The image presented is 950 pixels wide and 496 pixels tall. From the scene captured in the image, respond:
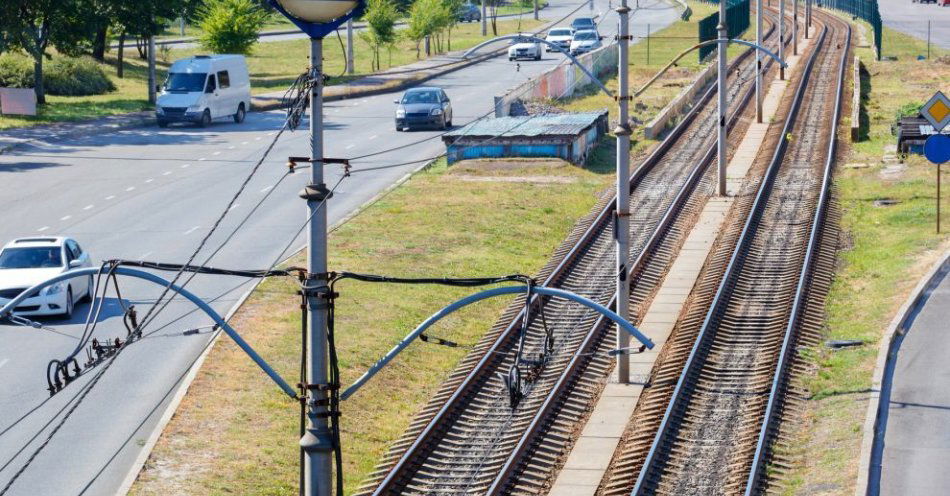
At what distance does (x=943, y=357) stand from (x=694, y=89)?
3988 cm

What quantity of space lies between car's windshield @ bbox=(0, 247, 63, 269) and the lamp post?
15706mm

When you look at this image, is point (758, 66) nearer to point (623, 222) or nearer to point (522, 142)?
point (522, 142)

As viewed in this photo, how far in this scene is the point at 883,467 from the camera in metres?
17.2

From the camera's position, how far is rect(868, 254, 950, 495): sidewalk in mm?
16750

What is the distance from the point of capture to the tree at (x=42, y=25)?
5325cm

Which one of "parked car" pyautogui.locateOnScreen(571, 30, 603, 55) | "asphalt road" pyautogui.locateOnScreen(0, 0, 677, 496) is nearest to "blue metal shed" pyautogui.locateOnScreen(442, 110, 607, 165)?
"asphalt road" pyautogui.locateOnScreen(0, 0, 677, 496)

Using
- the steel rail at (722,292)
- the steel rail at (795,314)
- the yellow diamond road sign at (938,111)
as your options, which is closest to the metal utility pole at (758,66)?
the steel rail at (722,292)

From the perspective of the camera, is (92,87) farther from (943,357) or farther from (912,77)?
(943,357)

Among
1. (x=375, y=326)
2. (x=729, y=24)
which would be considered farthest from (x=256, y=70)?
(x=375, y=326)

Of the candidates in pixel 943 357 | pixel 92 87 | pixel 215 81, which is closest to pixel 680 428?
pixel 943 357

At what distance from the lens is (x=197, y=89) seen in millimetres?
52781

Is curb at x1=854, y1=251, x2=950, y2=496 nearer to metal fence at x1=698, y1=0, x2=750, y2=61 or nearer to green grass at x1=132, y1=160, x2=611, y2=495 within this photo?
green grass at x1=132, y1=160, x2=611, y2=495

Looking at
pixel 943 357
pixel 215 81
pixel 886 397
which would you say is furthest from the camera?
pixel 215 81

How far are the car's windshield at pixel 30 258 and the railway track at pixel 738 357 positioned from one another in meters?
11.1
